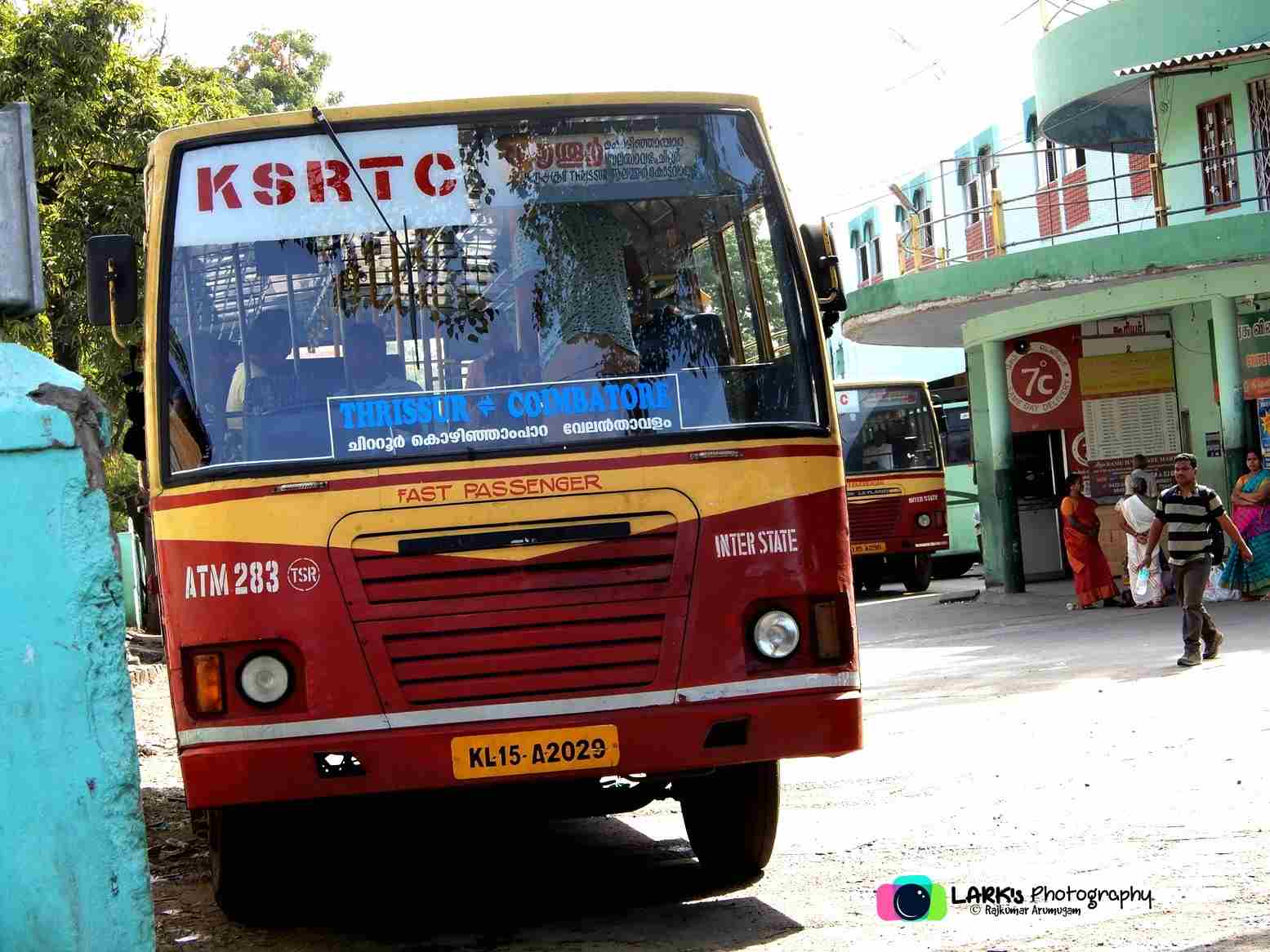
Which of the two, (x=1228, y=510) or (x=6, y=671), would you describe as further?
(x=1228, y=510)

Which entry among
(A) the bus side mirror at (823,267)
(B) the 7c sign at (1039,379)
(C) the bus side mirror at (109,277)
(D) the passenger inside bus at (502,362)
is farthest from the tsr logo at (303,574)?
(B) the 7c sign at (1039,379)

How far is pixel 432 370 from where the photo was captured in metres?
5.86

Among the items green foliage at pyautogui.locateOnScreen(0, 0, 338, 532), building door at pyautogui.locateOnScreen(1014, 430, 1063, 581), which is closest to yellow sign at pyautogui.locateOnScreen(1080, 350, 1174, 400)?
building door at pyautogui.locateOnScreen(1014, 430, 1063, 581)

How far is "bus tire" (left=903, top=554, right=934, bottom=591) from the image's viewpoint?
26.0m

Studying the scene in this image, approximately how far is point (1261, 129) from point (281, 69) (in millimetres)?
20824

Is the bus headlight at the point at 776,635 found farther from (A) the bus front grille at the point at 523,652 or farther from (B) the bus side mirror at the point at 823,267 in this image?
(B) the bus side mirror at the point at 823,267

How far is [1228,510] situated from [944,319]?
4278mm

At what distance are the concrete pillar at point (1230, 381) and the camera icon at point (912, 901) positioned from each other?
42.1 ft

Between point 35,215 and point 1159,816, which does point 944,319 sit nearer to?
point 1159,816

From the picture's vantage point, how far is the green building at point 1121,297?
58.7ft

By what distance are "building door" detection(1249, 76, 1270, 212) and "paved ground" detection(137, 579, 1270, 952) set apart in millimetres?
9305

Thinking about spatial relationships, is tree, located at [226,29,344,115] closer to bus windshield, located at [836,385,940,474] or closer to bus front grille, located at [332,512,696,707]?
bus windshield, located at [836,385,940,474]

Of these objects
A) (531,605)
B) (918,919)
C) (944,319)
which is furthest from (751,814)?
(944,319)

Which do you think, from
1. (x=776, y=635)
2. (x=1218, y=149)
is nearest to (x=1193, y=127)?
(x=1218, y=149)
